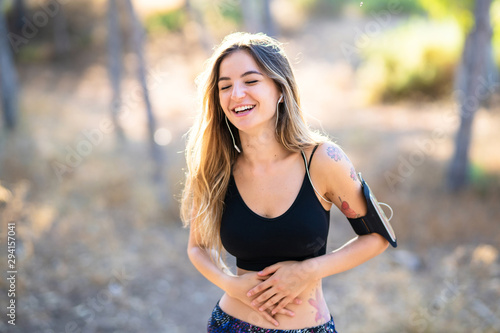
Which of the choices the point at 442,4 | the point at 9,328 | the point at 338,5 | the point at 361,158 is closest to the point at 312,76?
the point at 361,158

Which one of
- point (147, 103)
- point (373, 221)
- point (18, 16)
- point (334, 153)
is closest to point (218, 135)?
point (334, 153)

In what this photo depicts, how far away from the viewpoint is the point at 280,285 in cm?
190

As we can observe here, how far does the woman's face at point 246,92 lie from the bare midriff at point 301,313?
67 centimetres

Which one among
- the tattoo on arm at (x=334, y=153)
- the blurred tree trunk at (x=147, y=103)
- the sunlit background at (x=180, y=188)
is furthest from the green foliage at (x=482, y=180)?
the tattoo on arm at (x=334, y=153)

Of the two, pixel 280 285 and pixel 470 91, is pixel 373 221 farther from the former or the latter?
pixel 470 91

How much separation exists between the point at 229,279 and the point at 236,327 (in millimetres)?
200

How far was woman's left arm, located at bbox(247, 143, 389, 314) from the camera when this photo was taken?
1.91 metres

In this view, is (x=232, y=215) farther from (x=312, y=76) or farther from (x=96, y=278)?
(x=312, y=76)

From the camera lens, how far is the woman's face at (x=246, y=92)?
6.51ft

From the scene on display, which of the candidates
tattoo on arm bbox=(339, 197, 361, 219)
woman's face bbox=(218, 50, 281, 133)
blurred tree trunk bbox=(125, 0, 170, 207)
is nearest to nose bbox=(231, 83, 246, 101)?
woman's face bbox=(218, 50, 281, 133)

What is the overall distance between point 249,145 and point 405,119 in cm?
951

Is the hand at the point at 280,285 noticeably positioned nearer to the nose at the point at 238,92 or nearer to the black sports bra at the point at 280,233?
the black sports bra at the point at 280,233

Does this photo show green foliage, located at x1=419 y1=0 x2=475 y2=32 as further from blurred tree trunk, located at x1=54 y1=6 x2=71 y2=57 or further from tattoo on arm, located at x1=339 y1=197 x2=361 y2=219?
blurred tree trunk, located at x1=54 y1=6 x2=71 y2=57

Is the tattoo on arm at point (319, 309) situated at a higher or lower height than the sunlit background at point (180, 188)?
higher
